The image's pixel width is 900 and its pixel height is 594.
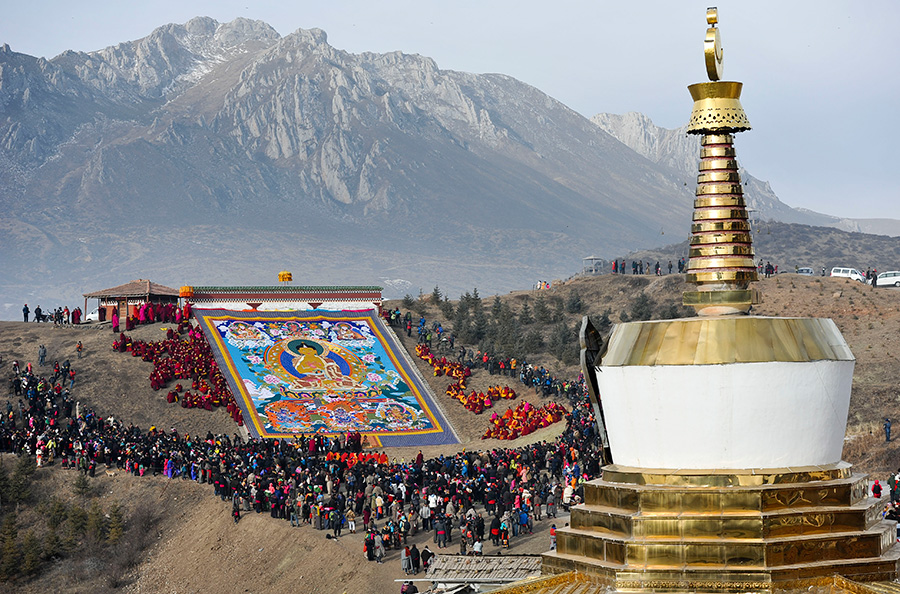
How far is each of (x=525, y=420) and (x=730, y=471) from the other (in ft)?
132

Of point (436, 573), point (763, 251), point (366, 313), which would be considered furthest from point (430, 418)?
point (763, 251)

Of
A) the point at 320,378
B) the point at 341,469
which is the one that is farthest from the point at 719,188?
the point at 320,378

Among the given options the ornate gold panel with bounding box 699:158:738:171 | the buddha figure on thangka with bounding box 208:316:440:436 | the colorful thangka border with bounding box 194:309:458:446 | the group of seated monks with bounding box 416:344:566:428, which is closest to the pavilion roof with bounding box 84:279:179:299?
the colorful thangka border with bounding box 194:309:458:446

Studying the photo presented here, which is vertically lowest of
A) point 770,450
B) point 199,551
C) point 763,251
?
point 199,551

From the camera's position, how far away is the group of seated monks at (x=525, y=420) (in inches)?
1998

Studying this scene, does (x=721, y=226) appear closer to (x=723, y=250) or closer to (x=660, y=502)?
Answer: (x=723, y=250)

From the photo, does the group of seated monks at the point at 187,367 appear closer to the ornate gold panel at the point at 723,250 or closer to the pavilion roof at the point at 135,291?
the pavilion roof at the point at 135,291

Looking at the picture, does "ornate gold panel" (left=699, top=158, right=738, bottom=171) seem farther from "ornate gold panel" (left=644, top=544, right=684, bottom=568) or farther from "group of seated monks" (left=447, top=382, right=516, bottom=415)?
"group of seated monks" (left=447, top=382, right=516, bottom=415)

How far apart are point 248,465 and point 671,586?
106 ft

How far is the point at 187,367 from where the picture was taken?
56.7 m

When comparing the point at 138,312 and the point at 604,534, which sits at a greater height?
the point at 138,312

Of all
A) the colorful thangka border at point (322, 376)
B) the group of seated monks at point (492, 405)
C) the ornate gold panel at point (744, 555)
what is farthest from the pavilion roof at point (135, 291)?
the ornate gold panel at point (744, 555)

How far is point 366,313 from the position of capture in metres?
66.2

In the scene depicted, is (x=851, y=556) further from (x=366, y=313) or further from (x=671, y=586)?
(x=366, y=313)
